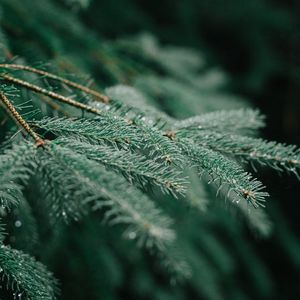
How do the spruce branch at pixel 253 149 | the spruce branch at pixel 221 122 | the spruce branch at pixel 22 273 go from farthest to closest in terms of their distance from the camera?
1. the spruce branch at pixel 221 122
2. the spruce branch at pixel 253 149
3. the spruce branch at pixel 22 273

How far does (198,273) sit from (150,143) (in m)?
1.68

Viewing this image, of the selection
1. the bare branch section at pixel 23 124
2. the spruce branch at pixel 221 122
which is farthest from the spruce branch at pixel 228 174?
the bare branch section at pixel 23 124

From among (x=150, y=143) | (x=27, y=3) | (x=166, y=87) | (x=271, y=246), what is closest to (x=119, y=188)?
(x=150, y=143)

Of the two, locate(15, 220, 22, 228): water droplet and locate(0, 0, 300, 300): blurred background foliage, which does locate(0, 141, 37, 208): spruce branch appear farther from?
locate(0, 0, 300, 300): blurred background foliage

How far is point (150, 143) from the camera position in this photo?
33.5 inches

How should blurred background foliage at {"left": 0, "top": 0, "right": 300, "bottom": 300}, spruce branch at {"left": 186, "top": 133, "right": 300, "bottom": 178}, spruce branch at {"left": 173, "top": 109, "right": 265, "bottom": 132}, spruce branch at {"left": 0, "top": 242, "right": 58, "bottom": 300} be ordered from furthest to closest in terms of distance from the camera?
blurred background foliage at {"left": 0, "top": 0, "right": 300, "bottom": 300}
spruce branch at {"left": 173, "top": 109, "right": 265, "bottom": 132}
spruce branch at {"left": 186, "top": 133, "right": 300, "bottom": 178}
spruce branch at {"left": 0, "top": 242, "right": 58, "bottom": 300}

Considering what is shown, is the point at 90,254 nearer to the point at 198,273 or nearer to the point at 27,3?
the point at 198,273

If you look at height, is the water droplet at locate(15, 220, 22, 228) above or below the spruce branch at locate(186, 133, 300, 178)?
below

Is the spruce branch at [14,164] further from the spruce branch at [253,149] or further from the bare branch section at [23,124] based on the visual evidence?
the spruce branch at [253,149]

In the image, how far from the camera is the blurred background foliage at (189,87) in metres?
1.74

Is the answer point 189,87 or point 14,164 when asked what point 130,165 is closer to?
point 14,164

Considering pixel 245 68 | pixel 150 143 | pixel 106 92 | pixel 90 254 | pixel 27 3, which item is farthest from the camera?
pixel 245 68

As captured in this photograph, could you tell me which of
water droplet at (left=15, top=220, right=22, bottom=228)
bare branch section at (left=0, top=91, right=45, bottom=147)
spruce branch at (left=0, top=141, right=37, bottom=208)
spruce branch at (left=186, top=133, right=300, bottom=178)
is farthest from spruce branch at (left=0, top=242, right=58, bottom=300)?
spruce branch at (left=186, top=133, right=300, bottom=178)

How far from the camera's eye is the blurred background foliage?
174 centimetres
